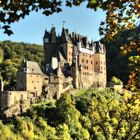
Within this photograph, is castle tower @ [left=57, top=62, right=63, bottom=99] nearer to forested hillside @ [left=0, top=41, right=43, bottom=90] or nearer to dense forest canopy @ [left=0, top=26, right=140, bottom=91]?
dense forest canopy @ [left=0, top=26, right=140, bottom=91]

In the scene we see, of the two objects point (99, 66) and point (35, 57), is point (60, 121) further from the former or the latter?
point (35, 57)

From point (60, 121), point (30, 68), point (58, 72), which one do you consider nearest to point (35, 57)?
point (58, 72)

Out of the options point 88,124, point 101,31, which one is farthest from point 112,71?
point 101,31

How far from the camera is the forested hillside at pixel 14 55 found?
89.1 meters

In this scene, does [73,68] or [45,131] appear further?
[73,68]

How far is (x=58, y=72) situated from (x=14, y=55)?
4334 cm

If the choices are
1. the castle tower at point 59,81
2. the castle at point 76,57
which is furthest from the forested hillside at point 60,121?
the castle at point 76,57

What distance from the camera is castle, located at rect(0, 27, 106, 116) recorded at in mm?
59344

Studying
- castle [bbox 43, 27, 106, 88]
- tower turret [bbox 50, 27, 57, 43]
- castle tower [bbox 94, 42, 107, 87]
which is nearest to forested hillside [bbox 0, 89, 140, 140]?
castle [bbox 43, 27, 106, 88]

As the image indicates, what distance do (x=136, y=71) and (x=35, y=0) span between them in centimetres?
290

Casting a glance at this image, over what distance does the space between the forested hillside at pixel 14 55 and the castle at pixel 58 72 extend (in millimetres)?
17819

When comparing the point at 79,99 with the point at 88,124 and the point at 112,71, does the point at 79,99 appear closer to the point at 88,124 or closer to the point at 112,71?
the point at 88,124

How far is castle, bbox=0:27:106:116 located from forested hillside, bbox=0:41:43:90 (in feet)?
58.5

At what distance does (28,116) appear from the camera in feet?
191
